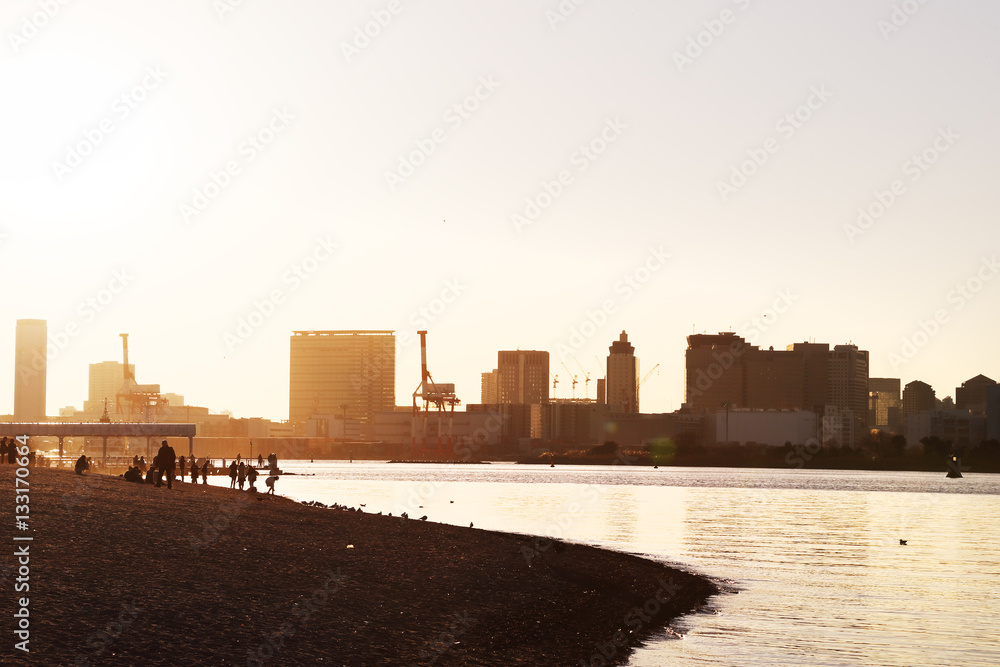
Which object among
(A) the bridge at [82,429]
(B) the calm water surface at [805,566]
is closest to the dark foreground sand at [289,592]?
(B) the calm water surface at [805,566]

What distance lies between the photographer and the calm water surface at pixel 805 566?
29484 mm

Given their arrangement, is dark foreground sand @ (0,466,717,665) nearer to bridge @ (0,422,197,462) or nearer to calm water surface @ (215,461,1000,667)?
calm water surface @ (215,461,1000,667)

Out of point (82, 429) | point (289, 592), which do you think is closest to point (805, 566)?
point (289, 592)

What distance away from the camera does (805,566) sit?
50.0 metres

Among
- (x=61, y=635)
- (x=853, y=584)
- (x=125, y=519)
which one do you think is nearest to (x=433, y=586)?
(x=125, y=519)

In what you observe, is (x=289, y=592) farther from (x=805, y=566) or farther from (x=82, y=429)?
(x=82, y=429)

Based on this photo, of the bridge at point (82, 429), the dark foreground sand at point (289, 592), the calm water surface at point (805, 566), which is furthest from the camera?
the bridge at point (82, 429)

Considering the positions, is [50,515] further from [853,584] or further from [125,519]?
[853,584]

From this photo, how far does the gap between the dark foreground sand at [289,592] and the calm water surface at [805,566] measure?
2.36 m

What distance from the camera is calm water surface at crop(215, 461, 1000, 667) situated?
29484mm

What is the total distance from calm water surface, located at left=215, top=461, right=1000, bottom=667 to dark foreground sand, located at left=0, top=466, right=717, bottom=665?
236 cm

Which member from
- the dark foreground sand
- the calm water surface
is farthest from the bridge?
the dark foreground sand

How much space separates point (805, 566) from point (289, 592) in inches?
1199

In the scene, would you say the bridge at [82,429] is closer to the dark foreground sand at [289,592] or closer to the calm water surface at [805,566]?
the calm water surface at [805,566]
